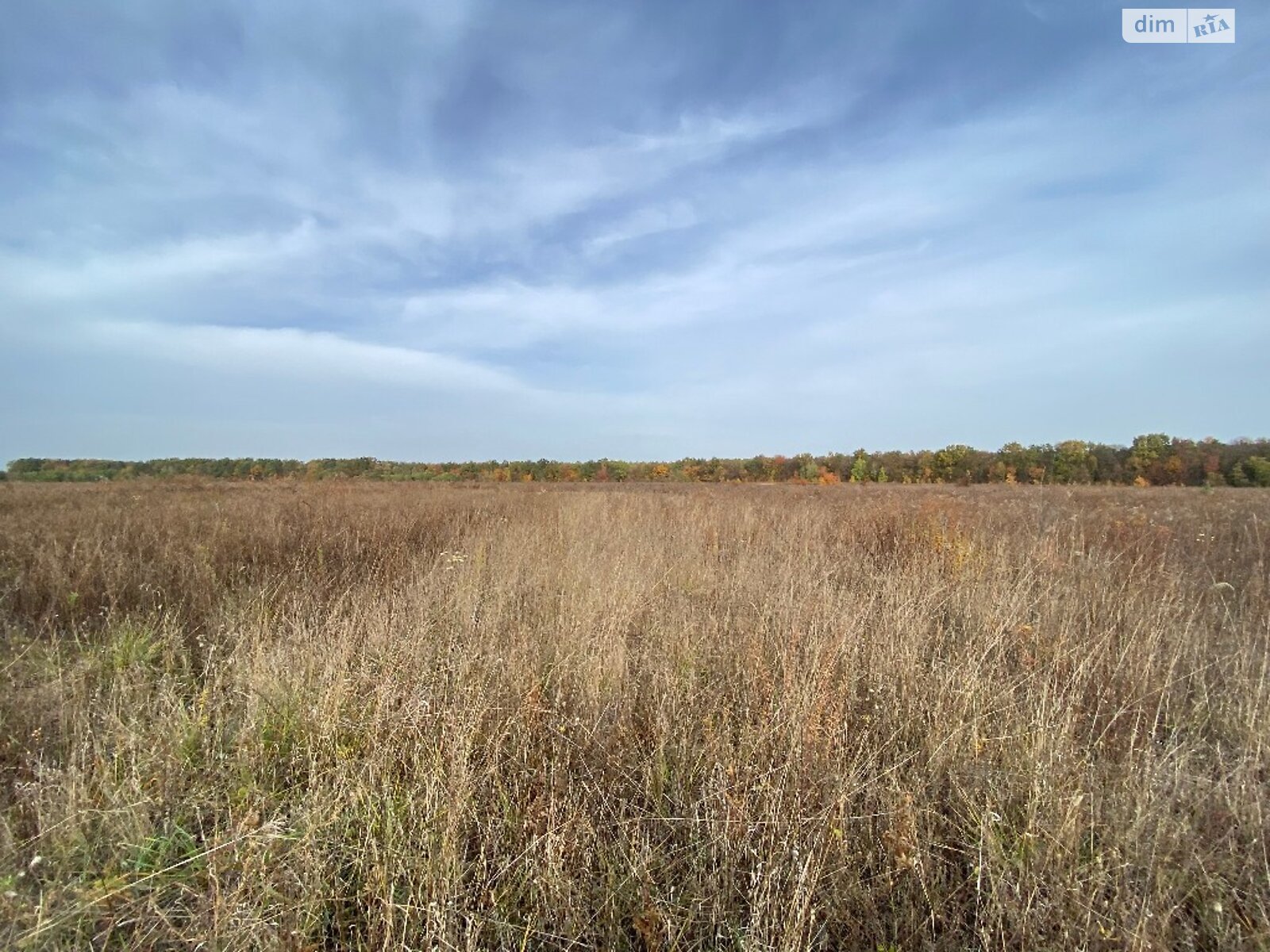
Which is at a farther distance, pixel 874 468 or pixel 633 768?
pixel 874 468

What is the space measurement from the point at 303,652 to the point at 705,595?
3239mm

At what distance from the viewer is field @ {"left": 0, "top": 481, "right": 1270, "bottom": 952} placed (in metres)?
1.62

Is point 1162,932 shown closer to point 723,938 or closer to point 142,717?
point 723,938

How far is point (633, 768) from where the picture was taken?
2334 millimetres

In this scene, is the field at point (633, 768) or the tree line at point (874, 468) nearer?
the field at point (633, 768)

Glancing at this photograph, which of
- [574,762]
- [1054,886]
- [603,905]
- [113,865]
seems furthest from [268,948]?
[1054,886]

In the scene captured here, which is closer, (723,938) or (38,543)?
(723,938)

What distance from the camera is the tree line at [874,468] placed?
3067 centimetres

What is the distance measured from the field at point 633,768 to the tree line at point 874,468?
22.2 meters

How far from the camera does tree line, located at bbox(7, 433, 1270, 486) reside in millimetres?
30672

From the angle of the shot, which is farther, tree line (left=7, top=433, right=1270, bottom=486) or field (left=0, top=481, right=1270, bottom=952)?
tree line (left=7, top=433, right=1270, bottom=486)

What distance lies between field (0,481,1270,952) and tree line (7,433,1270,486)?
22236mm

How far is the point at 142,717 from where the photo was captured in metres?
2.57

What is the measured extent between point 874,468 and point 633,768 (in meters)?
55.8
